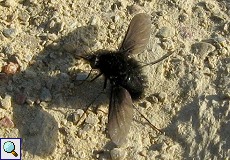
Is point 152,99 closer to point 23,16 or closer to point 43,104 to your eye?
point 43,104

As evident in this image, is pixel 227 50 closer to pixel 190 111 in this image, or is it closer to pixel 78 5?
pixel 190 111

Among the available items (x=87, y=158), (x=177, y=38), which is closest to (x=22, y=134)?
(x=87, y=158)

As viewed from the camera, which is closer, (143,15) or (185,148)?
(185,148)

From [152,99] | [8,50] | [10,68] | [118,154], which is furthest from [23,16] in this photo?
[118,154]

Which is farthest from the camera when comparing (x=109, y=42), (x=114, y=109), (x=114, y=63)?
(x=109, y=42)

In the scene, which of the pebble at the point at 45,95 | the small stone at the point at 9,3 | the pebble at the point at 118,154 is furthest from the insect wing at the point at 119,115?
the small stone at the point at 9,3

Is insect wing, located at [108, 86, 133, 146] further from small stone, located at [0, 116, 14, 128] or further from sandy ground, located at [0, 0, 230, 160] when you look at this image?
small stone, located at [0, 116, 14, 128]

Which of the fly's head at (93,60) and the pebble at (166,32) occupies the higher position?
the pebble at (166,32)

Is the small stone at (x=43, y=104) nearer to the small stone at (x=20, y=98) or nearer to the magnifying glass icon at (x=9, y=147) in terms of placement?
the small stone at (x=20, y=98)
